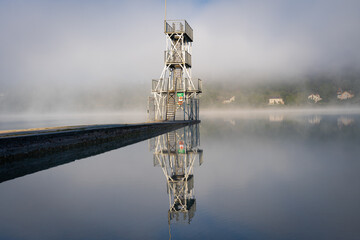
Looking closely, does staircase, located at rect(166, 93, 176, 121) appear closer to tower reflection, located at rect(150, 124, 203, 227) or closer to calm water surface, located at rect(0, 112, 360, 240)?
tower reflection, located at rect(150, 124, 203, 227)

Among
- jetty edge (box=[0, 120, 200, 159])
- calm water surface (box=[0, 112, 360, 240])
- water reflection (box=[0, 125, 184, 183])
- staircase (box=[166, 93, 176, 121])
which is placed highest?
staircase (box=[166, 93, 176, 121])

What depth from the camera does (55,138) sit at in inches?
687

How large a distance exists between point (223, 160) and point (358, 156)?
7.94 m

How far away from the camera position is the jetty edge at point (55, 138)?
1450cm

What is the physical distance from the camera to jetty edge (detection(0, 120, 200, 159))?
14.5 metres

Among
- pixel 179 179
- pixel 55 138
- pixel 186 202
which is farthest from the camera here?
pixel 55 138

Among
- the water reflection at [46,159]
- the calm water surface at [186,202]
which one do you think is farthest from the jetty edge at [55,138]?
the calm water surface at [186,202]

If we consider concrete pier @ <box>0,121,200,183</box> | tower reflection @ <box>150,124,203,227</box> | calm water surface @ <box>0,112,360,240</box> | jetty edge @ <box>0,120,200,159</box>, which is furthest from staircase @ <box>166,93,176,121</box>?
calm water surface @ <box>0,112,360,240</box>

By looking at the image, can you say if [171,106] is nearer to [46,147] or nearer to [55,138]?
[55,138]

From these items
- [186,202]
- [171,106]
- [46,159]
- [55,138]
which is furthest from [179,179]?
[171,106]

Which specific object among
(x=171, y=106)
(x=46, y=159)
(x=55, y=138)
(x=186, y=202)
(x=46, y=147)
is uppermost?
(x=171, y=106)

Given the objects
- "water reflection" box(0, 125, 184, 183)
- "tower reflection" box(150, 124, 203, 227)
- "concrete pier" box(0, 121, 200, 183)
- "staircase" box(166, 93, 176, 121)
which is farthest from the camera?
"staircase" box(166, 93, 176, 121)

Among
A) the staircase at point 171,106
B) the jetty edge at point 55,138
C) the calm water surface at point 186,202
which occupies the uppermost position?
the staircase at point 171,106

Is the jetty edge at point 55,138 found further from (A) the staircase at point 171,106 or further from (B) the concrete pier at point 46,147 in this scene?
(A) the staircase at point 171,106
